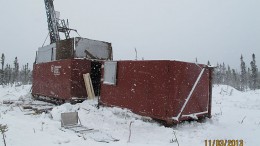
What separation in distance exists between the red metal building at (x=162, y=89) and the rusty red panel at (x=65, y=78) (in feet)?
9.25

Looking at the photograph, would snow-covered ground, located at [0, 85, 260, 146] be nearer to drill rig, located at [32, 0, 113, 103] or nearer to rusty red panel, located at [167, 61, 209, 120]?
rusty red panel, located at [167, 61, 209, 120]

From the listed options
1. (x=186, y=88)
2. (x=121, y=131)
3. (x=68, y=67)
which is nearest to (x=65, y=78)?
(x=68, y=67)

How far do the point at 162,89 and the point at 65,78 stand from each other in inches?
285

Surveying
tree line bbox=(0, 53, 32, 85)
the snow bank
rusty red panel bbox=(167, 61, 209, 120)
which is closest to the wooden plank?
the snow bank

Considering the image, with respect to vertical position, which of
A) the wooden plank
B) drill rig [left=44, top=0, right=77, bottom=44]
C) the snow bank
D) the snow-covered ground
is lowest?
the snow-covered ground

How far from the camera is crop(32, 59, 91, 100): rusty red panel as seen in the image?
46.0 feet

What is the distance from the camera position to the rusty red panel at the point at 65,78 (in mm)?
14016

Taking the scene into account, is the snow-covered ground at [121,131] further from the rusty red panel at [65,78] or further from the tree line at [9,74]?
the tree line at [9,74]

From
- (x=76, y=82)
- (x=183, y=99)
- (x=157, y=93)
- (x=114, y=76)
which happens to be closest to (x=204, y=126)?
(x=183, y=99)

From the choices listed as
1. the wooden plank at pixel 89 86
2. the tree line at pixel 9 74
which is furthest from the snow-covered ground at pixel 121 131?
the tree line at pixel 9 74

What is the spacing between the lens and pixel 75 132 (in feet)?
26.2

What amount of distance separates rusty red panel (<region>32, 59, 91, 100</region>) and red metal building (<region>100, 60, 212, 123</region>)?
2820 mm

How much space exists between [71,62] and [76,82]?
116cm

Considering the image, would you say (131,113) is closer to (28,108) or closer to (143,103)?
(143,103)
